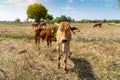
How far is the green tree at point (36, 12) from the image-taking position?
8388 centimetres

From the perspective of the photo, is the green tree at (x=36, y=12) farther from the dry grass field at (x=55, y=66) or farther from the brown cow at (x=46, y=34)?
the dry grass field at (x=55, y=66)

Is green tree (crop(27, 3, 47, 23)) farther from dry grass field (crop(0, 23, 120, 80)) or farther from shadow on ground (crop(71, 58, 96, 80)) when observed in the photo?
shadow on ground (crop(71, 58, 96, 80))

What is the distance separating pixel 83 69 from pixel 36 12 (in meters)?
74.9

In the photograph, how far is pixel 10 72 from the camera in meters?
8.82

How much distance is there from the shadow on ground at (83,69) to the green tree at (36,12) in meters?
73.6

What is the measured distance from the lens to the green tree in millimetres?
83875

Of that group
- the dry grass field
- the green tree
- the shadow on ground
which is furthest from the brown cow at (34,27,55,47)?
the green tree

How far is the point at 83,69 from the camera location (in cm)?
995

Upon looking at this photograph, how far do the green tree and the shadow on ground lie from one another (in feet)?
241

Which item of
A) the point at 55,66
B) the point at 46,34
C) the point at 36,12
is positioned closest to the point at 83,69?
the point at 55,66

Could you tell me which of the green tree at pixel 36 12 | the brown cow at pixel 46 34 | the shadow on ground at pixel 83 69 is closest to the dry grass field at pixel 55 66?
the shadow on ground at pixel 83 69

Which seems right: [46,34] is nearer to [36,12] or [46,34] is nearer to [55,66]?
[55,66]

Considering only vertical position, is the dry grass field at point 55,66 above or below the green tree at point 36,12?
below

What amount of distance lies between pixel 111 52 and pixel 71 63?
287 cm
